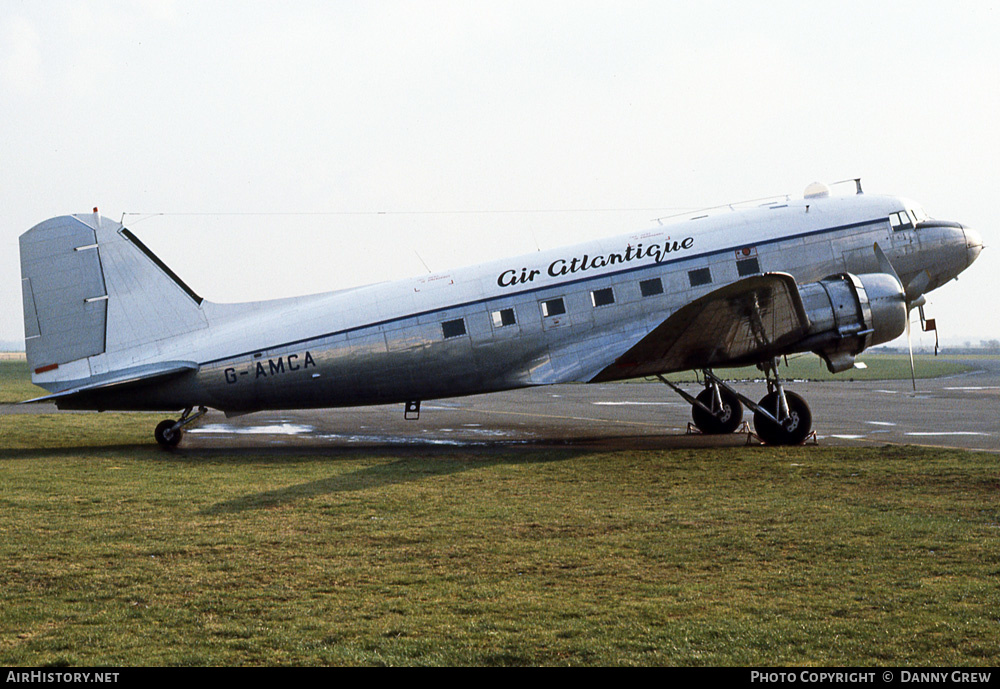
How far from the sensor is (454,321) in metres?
17.2

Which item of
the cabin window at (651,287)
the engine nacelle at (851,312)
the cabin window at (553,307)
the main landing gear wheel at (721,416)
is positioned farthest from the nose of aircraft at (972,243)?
the cabin window at (553,307)

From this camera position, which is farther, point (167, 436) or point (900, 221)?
point (167, 436)

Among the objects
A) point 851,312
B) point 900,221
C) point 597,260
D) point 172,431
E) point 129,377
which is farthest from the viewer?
point 172,431

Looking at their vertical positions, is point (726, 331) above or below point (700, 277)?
below

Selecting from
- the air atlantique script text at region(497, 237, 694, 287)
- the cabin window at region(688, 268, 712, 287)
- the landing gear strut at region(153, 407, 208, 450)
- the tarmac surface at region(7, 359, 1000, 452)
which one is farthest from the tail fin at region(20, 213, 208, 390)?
the cabin window at region(688, 268, 712, 287)

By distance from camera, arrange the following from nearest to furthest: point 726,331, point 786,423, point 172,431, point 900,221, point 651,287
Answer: point 726,331, point 786,423, point 651,287, point 900,221, point 172,431

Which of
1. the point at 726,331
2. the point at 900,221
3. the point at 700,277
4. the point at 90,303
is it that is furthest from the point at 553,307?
the point at 90,303

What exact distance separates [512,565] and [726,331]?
385 inches

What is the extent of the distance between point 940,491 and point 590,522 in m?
4.88

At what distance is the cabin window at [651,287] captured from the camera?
56.6 feet

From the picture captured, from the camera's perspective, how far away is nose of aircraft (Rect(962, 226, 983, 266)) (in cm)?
1816

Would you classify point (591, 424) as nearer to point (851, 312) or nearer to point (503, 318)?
point (503, 318)

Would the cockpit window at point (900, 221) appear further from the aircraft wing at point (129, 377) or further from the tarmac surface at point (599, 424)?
the aircraft wing at point (129, 377)
